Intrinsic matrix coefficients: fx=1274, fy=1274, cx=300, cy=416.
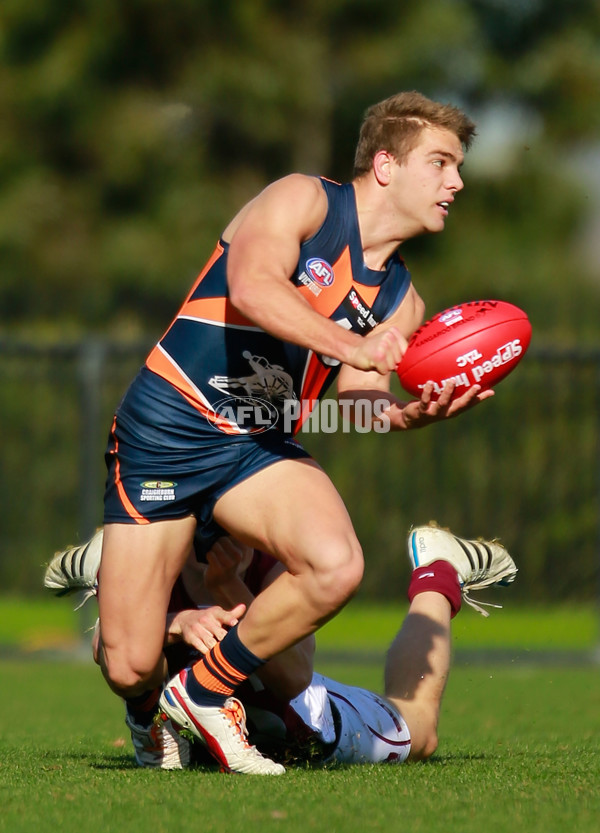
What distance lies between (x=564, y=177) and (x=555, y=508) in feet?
23.8

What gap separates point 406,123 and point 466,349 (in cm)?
86

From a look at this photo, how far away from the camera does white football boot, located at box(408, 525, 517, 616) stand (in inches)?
197

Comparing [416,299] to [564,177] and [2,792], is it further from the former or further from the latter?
[564,177]

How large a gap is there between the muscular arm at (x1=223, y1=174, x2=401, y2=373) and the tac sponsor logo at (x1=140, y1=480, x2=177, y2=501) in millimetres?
693

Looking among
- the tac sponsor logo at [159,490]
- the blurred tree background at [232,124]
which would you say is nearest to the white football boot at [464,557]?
the tac sponsor logo at [159,490]

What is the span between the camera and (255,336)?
4371mm

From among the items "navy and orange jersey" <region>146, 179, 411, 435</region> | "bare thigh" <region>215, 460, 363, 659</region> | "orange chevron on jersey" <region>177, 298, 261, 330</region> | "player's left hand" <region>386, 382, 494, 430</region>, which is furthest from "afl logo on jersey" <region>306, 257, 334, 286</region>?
"bare thigh" <region>215, 460, 363, 659</region>

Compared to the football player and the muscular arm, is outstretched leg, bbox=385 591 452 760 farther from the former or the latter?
the muscular arm

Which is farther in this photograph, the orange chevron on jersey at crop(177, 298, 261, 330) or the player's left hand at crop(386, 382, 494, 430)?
the orange chevron on jersey at crop(177, 298, 261, 330)

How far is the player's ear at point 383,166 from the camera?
4477 mm

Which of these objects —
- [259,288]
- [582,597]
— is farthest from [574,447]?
[259,288]

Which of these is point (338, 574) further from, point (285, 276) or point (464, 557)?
Result: point (464, 557)

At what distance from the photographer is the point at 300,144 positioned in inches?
658

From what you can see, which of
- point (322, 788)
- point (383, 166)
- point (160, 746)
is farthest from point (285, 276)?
point (160, 746)
